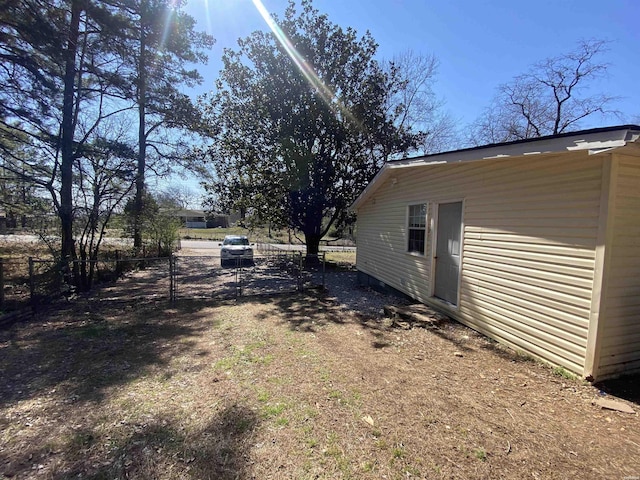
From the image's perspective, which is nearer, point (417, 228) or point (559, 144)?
point (559, 144)

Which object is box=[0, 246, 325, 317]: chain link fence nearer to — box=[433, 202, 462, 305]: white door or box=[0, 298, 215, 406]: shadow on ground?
box=[0, 298, 215, 406]: shadow on ground

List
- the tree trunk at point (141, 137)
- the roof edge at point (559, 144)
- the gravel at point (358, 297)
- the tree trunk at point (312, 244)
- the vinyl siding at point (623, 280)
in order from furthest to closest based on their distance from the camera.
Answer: the tree trunk at point (312, 244) → the tree trunk at point (141, 137) → the gravel at point (358, 297) → the vinyl siding at point (623, 280) → the roof edge at point (559, 144)

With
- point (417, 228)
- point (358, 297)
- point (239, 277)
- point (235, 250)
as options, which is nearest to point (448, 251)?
point (417, 228)

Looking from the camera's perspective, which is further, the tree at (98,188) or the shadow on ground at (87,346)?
the tree at (98,188)

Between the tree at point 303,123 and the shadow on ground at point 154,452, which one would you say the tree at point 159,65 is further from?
the shadow on ground at point 154,452

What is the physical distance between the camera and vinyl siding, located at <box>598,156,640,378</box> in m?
3.33

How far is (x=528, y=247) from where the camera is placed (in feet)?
13.9

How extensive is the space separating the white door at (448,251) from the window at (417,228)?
1.67 ft

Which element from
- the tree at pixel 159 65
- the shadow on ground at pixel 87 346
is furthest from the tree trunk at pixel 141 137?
the shadow on ground at pixel 87 346

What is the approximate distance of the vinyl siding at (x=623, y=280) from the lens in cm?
333

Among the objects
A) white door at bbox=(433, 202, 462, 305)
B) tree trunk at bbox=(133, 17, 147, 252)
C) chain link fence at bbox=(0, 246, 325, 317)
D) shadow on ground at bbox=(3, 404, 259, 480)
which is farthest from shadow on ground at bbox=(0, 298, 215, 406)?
white door at bbox=(433, 202, 462, 305)

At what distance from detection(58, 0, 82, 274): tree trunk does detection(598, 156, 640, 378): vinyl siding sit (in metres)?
10.2

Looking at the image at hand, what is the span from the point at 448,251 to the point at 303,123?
9108 mm

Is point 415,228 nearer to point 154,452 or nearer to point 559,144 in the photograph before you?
point 559,144
